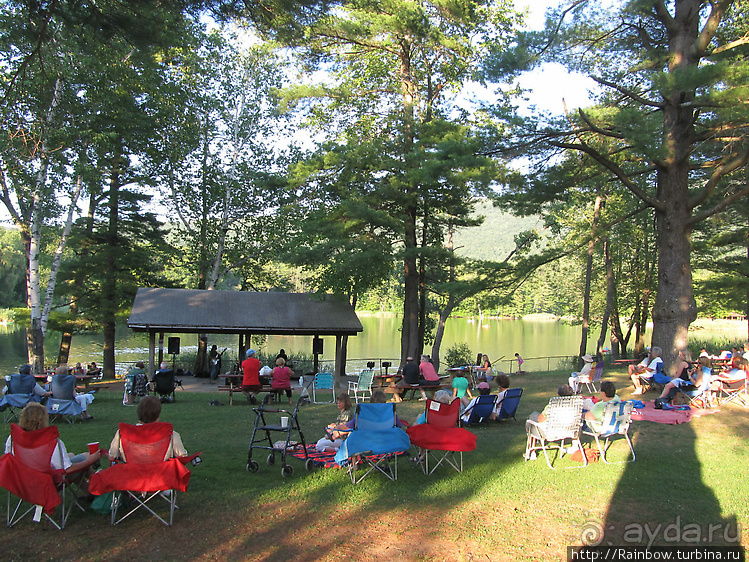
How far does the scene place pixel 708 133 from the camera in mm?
9719

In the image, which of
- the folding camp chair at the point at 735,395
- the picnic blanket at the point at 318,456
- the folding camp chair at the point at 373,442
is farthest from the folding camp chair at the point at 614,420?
the folding camp chair at the point at 735,395

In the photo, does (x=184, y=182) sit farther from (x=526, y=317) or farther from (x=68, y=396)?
(x=526, y=317)

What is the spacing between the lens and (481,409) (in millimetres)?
7984

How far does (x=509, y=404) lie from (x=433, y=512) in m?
4.36

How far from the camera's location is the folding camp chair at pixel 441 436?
5.46m

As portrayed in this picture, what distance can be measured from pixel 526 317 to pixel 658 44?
71.2 m

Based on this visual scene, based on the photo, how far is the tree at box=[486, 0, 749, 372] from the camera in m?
8.77

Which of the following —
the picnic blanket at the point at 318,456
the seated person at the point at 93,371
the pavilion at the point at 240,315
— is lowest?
the seated person at the point at 93,371

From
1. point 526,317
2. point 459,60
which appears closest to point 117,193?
point 459,60

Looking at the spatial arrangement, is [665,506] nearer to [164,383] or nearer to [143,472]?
[143,472]

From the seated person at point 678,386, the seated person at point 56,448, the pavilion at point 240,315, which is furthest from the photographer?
the pavilion at point 240,315

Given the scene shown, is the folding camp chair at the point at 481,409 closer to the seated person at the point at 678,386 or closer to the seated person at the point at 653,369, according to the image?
the seated person at the point at 678,386

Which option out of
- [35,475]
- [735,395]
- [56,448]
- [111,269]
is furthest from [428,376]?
[111,269]

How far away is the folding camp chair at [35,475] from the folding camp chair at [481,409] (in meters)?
5.47
